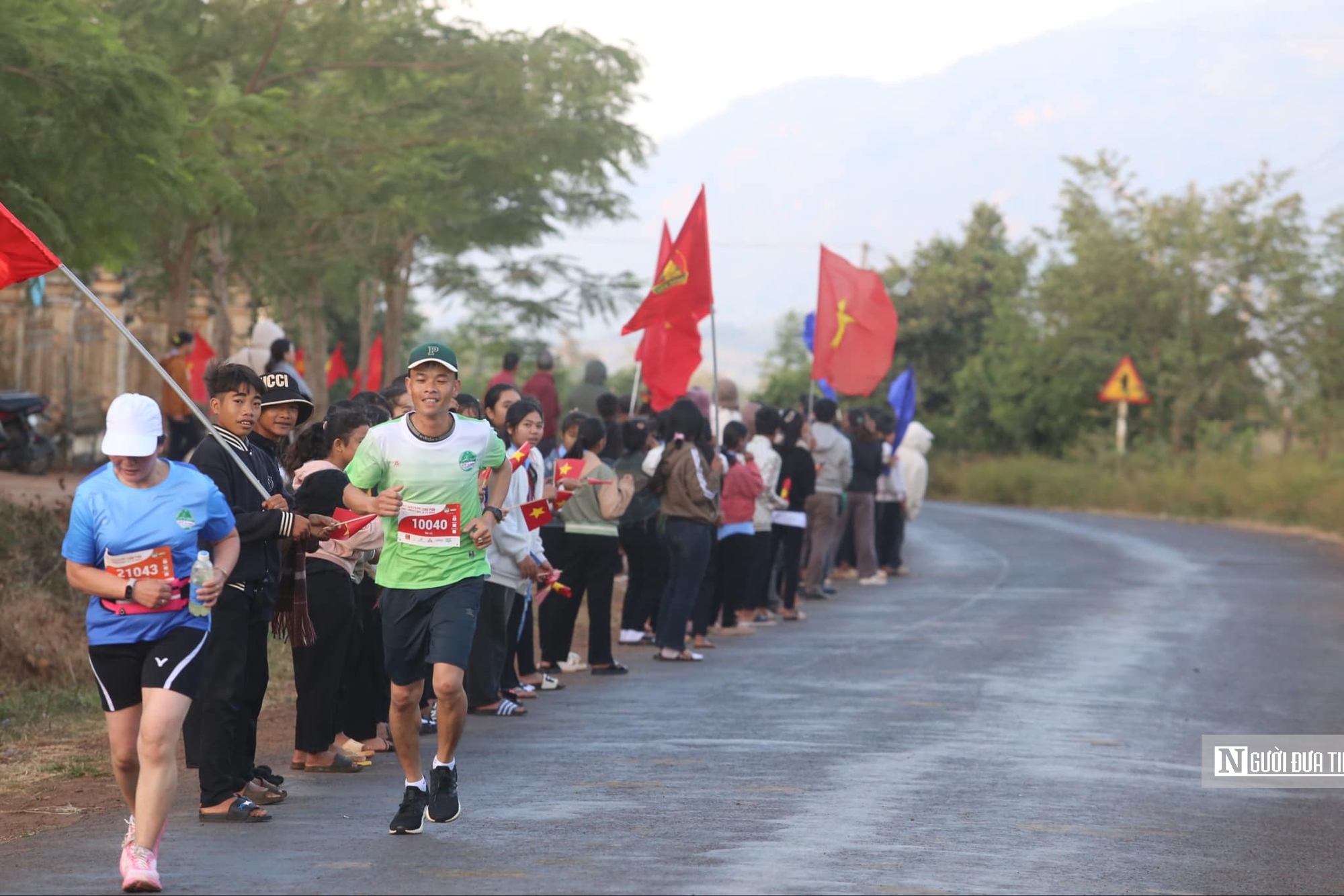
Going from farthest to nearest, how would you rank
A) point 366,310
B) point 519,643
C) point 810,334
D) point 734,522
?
1. point 366,310
2. point 810,334
3. point 734,522
4. point 519,643

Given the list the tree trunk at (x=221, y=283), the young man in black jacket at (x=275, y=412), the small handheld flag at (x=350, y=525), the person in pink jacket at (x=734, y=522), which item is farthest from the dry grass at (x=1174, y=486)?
the young man in black jacket at (x=275, y=412)

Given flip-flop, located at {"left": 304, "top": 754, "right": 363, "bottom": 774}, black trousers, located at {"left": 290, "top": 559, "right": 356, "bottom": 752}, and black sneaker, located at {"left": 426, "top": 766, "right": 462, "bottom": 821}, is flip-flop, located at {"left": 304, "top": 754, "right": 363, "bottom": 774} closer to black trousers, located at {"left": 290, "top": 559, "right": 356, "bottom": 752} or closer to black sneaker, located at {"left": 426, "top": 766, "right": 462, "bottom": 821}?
black trousers, located at {"left": 290, "top": 559, "right": 356, "bottom": 752}

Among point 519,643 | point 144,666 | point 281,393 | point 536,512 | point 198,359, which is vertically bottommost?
point 519,643

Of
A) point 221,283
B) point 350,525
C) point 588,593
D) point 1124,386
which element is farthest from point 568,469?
point 1124,386

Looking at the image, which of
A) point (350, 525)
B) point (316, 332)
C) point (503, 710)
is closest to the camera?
point (350, 525)

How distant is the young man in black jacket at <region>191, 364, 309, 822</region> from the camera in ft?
26.0

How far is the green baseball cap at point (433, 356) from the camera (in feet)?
25.6

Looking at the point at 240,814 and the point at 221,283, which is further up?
the point at 221,283

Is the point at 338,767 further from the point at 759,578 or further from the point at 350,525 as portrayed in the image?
the point at 759,578

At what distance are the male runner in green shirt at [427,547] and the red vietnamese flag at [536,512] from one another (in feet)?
8.69

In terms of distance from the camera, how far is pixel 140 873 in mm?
6395

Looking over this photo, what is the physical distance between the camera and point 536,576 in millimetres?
10289

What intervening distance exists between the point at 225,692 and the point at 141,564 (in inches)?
58.7

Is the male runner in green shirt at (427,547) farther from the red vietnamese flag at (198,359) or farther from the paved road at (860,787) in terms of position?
the red vietnamese flag at (198,359)
